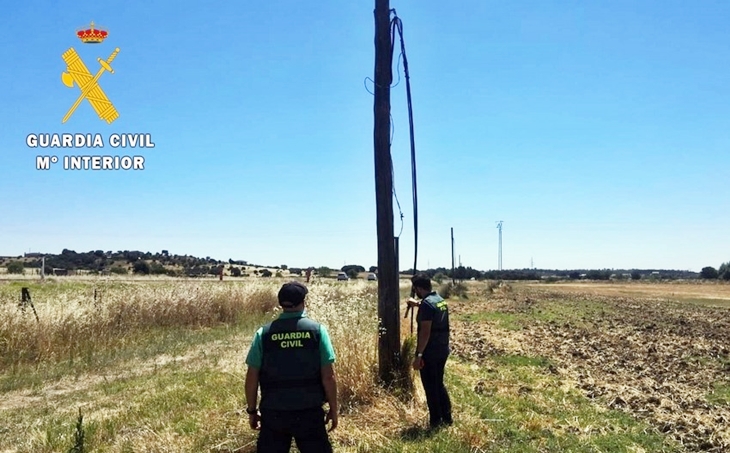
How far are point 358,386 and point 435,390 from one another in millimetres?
1044

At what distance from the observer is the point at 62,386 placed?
10953 mm

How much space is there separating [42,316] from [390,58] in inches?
411

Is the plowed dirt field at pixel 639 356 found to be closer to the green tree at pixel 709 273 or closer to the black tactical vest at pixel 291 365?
the black tactical vest at pixel 291 365

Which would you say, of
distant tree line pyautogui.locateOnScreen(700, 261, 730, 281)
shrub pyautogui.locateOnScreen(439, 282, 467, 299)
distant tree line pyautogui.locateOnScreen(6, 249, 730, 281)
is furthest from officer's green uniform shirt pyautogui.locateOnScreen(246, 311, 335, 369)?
distant tree line pyautogui.locateOnScreen(700, 261, 730, 281)

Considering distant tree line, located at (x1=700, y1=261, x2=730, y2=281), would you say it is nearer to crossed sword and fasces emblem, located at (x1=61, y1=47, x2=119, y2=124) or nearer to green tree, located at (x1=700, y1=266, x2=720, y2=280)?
green tree, located at (x1=700, y1=266, x2=720, y2=280)

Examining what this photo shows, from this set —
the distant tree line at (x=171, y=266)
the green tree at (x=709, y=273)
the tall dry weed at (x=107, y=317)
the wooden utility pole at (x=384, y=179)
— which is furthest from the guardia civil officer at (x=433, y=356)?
the green tree at (x=709, y=273)

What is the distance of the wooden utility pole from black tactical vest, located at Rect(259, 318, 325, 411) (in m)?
3.77

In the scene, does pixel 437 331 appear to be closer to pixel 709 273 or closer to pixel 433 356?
pixel 433 356

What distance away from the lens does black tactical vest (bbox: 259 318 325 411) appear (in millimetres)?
4547

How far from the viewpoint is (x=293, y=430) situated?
4566mm

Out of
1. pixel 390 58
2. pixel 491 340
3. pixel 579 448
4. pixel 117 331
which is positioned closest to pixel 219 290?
pixel 117 331

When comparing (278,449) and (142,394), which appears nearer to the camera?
(278,449)

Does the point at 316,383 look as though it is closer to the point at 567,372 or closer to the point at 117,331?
the point at 567,372

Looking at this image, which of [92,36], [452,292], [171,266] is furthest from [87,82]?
[171,266]
